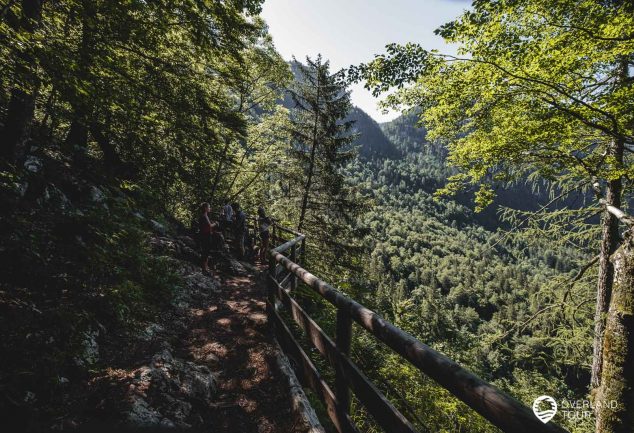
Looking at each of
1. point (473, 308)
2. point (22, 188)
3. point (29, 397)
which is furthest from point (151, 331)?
point (473, 308)

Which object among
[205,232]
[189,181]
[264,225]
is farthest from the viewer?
[264,225]

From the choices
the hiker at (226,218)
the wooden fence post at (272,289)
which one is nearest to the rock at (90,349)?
the wooden fence post at (272,289)

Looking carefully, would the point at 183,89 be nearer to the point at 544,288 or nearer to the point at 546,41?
the point at 546,41

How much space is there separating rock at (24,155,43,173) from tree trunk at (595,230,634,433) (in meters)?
10.6

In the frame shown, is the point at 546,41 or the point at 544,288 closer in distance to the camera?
the point at 546,41

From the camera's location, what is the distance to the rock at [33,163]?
672cm

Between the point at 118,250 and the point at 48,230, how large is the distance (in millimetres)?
1033

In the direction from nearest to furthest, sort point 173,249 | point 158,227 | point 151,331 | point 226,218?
1. point 151,331
2. point 173,249
3. point 158,227
4. point 226,218

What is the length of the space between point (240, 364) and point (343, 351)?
97.3 inches

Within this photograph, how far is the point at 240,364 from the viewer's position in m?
4.52

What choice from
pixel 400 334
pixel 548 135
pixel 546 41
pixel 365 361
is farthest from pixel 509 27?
pixel 365 361

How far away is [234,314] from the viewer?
6.64m

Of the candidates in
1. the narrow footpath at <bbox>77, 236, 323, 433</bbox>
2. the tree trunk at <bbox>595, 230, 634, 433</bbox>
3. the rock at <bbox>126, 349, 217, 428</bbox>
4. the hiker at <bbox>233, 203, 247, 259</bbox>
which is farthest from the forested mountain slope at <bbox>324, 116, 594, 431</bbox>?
the hiker at <bbox>233, 203, 247, 259</bbox>

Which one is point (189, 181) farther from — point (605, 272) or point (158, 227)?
point (605, 272)
